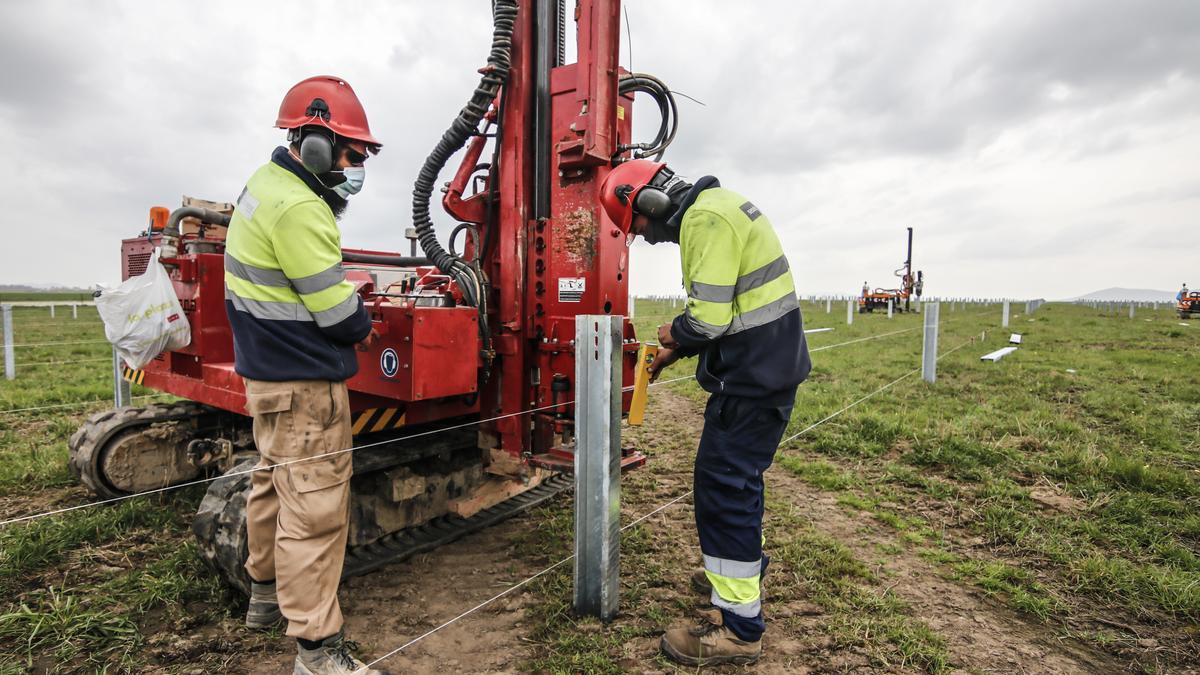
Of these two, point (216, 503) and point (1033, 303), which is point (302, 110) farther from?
point (1033, 303)

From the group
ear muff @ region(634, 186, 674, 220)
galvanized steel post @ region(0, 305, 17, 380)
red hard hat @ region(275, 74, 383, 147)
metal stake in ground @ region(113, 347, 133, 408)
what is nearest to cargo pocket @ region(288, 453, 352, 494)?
red hard hat @ region(275, 74, 383, 147)

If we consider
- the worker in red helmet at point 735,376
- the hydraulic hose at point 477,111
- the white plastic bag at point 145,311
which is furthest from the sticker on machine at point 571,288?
the white plastic bag at point 145,311

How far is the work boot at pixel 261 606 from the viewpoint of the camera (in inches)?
112

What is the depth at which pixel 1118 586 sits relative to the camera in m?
3.18

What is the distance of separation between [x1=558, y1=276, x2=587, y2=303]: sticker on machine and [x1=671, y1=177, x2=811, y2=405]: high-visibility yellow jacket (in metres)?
1.02

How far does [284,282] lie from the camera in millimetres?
2461

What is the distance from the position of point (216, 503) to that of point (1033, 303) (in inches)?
1554

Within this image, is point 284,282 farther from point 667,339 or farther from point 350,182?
point 667,339

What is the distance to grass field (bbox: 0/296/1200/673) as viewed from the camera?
9.02 ft

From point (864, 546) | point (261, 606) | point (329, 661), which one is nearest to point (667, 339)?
point (329, 661)

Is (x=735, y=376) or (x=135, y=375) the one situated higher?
(x=735, y=376)

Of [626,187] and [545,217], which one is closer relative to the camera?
[626,187]

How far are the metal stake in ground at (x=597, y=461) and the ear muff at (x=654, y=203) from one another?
53 centimetres

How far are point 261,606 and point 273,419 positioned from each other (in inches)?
39.6
